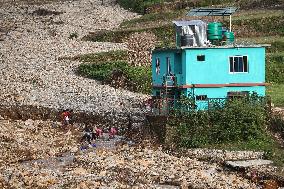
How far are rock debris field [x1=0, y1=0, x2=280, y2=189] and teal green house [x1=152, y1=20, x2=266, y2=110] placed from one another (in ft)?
12.7

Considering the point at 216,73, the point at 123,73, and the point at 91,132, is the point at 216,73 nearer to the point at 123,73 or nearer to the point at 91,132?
the point at 91,132

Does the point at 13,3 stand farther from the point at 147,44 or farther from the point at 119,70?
the point at 119,70

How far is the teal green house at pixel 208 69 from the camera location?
141 ft

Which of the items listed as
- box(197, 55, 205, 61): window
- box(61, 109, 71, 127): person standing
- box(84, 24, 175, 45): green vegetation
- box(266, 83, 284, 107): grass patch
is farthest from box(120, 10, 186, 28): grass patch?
box(197, 55, 205, 61): window

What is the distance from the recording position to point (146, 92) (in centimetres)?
6194

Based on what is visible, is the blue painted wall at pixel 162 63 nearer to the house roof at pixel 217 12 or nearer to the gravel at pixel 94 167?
the house roof at pixel 217 12

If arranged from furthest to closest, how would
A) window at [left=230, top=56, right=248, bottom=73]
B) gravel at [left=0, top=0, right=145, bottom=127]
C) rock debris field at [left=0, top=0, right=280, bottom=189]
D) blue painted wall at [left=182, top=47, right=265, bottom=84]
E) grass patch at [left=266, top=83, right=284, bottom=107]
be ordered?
1. gravel at [left=0, top=0, right=145, bottom=127]
2. grass patch at [left=266, top=83, right=284, bottom=107]
3. window at [left=230, top=56, right=248, bottom=73]
4. blue painted wall at [left=182, top=47, right=265, bottom=84]
5. rock debris field at [left=0, top=0, right=280, bottom=189]

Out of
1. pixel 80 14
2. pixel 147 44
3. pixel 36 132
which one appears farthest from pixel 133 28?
pixel 36 132

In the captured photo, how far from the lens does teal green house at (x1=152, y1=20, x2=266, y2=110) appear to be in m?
43.0

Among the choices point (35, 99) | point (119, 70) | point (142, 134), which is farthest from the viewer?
point (119, 70)

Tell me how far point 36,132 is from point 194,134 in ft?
34.0

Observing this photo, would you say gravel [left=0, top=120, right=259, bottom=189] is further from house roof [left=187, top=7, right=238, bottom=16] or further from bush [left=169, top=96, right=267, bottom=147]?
house roof [left=187, top=7, right=238, bottom=16]

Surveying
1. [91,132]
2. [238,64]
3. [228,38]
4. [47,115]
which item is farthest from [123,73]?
[238,64]

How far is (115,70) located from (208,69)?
2430 centimetres
